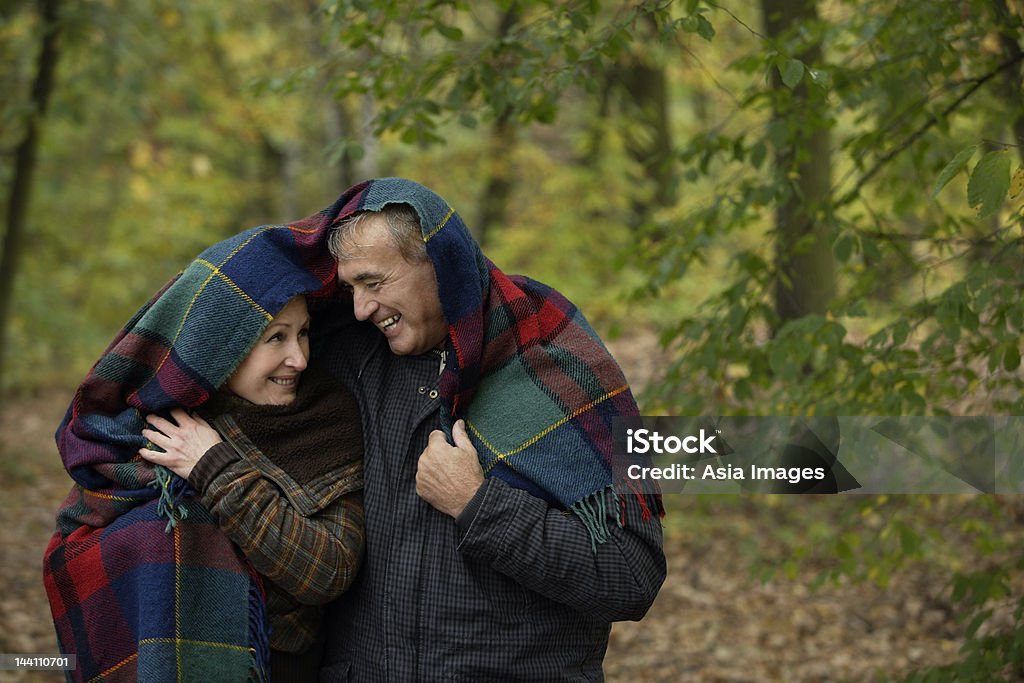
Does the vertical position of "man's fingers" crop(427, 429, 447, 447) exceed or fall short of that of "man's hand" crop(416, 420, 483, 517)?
it exceeds it

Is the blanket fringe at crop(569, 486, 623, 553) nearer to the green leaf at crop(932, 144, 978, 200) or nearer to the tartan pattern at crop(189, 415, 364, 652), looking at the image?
the tartan pattern at crop(189, 415, 364, 652)

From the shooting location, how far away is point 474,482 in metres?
2.15

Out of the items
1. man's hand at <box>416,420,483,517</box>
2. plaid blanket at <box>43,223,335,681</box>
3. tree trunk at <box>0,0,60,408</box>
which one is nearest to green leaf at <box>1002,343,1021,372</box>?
man's hand at <box>416,420,483,517</box>

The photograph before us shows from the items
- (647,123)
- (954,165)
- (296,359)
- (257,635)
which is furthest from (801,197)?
(647,123)

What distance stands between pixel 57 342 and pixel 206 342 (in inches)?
317

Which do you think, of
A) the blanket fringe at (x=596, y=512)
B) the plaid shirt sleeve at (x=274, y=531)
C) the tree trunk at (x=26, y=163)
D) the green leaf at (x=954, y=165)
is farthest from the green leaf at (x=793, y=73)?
the tree trunk at (x=26, y=163)

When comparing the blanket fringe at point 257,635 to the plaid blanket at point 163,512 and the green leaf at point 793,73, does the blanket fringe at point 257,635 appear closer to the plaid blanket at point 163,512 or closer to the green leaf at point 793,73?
the plaid blanket at point 163,512

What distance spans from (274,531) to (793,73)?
166cm

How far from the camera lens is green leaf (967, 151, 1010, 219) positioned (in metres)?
1.96

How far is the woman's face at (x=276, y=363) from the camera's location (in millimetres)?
2225

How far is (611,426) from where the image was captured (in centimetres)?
228

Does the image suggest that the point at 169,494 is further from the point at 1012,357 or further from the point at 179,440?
the point at 1012,357

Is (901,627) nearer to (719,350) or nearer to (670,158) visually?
(719,350)

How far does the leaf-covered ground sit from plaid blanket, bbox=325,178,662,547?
2.15 meters
